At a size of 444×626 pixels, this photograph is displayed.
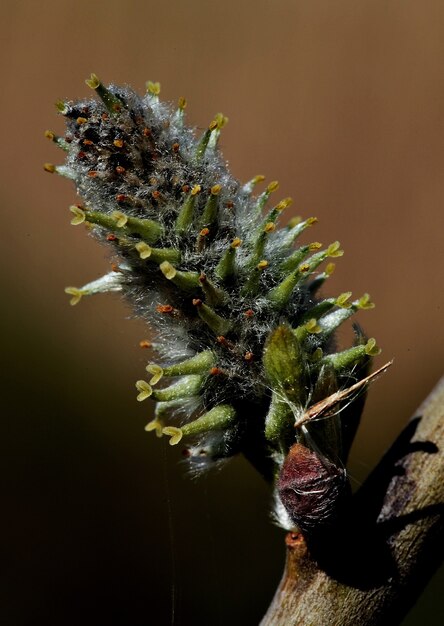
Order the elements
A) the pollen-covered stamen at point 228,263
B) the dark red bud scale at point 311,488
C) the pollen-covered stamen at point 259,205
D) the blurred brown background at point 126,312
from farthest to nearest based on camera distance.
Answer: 1. the blurred brown background at point 126,312
2. the pollen-covered stamen at point 259,205
3. the pollen-covered stamen at point 228,263
4. the dark red bud scale at point 311,488

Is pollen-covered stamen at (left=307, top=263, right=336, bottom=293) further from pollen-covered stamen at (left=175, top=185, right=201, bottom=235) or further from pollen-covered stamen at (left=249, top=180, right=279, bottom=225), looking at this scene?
pollen-covered stamen at (left=175, top=185, right=201, bottom=235)

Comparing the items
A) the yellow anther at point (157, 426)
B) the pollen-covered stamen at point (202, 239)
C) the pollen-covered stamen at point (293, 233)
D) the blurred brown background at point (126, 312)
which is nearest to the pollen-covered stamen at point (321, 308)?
the pollen-covered stamen at point (293, 233)

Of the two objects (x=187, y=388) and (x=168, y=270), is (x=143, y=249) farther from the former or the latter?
(x=187, y=388)

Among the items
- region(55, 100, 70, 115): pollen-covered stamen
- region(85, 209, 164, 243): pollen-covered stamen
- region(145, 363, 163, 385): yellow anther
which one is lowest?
region(145, 363, 163, 385): yellow anther

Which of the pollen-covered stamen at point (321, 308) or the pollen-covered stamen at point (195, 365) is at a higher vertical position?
the pollen-covered stamen at point (195, 365)

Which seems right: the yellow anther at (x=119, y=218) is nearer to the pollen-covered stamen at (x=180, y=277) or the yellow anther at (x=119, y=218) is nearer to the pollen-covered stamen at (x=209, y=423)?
the pollen-covered stamen at (x=180, y=277)

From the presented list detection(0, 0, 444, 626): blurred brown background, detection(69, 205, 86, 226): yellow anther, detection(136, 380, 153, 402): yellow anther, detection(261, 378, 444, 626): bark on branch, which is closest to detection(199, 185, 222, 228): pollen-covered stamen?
detection(69, 205, 86, 226): yellow anther
